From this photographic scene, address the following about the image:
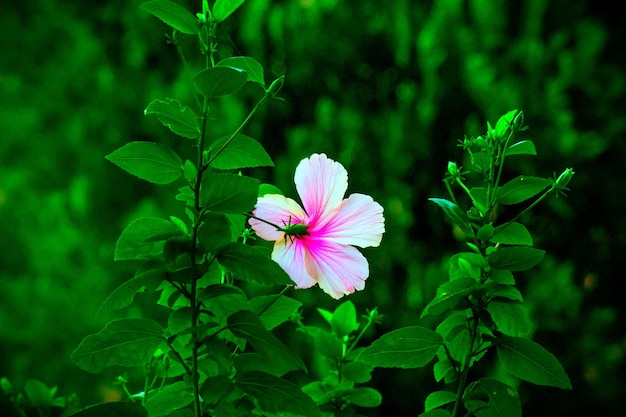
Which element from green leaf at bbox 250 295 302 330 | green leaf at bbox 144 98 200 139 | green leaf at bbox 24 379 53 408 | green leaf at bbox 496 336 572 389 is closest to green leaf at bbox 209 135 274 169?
green leaf at bbox 144 98 200 139

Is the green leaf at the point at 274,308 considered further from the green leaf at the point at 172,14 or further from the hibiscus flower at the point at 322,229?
the green leaf at the point at 172,14

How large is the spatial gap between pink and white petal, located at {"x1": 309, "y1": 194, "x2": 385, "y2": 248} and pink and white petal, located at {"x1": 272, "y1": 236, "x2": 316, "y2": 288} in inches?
1.0

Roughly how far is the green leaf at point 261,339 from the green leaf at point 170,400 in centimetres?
10

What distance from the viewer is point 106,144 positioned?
2.95 metres

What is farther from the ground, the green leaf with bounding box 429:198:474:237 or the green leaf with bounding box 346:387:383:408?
the green leaf with bounding box 429:198:474:237

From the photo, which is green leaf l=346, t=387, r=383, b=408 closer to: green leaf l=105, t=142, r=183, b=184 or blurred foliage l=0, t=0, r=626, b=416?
green leaf l=105, t=142, r=183, b=184

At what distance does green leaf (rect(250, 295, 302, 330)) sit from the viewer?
65 cm

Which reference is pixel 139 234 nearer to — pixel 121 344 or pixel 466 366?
pixel 121 344

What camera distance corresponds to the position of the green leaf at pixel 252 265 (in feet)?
1.72

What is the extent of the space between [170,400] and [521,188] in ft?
1.14

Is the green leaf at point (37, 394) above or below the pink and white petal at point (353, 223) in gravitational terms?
below

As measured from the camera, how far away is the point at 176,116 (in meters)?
0.56

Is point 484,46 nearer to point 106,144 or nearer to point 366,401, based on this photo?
point 106,144

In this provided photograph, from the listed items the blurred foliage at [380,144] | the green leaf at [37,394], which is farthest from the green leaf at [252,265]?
the blurred foliage at [380,144]
